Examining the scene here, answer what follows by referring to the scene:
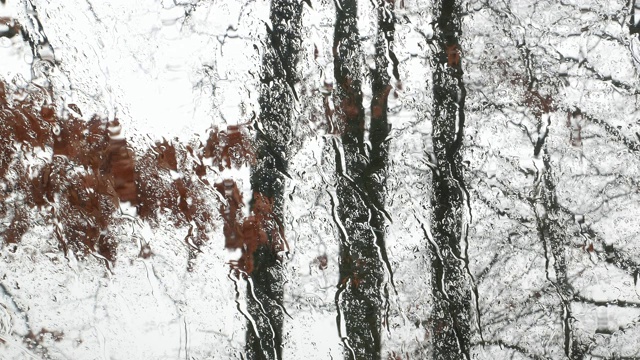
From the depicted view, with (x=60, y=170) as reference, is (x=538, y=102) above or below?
above

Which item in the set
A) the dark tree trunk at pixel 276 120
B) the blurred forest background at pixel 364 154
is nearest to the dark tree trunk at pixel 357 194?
the blurred forest background at pixel 364 154

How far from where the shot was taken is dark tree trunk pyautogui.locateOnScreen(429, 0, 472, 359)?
1281 mm

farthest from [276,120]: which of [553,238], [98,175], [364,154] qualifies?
[553,238]

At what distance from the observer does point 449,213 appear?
1.29m

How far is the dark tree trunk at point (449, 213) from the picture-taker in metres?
1.28

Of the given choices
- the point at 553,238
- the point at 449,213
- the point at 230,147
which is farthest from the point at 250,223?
the point at 553,238

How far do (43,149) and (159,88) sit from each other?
35 cm

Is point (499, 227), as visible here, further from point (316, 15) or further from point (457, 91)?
point (316, 15)

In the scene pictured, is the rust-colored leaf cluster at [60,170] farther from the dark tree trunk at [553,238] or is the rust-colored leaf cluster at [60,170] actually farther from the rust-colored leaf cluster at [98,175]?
the dark tree trunk at [553,238]

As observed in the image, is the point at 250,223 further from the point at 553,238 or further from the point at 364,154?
the point at 553,238

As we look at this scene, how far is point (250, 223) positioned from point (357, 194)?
0.95 feet

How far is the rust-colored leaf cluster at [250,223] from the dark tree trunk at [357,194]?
0.18m

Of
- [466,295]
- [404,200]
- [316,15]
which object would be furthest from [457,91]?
[466,295]

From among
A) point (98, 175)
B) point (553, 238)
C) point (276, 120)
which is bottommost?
point (553, 238)
